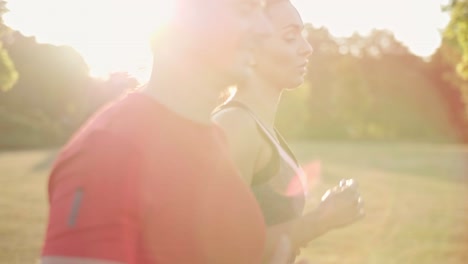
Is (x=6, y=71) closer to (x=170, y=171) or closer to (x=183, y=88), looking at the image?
(x=183, y=88)

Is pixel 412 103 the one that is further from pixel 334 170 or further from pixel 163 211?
pixel 163 211

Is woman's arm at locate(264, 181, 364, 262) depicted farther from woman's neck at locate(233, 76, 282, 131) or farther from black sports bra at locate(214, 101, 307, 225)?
woman's neck at locate(233, 76, 282, 131)

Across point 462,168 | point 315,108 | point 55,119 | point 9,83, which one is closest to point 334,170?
point 462,168

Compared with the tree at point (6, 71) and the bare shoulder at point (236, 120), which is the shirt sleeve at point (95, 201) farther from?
the tree at point (6, 71)

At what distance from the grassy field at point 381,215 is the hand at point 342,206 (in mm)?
6532

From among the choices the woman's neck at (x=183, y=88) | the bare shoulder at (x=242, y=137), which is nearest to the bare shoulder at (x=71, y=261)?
the woman's neck at (x=183, y=88)

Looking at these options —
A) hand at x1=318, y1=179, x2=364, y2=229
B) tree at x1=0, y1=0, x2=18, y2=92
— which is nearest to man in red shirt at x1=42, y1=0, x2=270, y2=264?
hand at x1=318, y1=179, x2=364, y2=229

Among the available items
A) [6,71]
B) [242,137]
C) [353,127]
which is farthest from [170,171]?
[353,127]

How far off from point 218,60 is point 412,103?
6320cm

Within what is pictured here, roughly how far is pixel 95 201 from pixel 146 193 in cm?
12

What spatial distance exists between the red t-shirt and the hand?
82 cm

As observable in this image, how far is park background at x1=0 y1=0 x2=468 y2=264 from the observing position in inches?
374

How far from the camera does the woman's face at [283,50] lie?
2.84 meters

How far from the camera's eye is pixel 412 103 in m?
63.4
